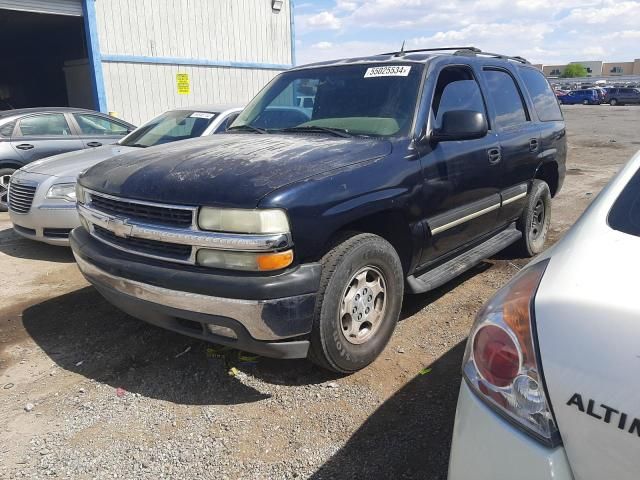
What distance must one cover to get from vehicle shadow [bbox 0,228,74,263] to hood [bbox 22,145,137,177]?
88 cm

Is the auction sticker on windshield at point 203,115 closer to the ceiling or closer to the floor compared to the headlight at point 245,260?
closer to the ceiling

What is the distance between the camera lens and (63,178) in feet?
18.6

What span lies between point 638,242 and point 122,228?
2549 mm

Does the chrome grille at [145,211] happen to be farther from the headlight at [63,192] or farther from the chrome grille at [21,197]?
the chrome grille at [21,197]

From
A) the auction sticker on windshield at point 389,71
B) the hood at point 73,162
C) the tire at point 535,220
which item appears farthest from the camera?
the hood at point 73,162

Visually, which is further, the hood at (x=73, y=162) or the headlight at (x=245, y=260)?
the hood at (x=73, y=162)

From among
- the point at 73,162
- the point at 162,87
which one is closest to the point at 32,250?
the point at 73,162

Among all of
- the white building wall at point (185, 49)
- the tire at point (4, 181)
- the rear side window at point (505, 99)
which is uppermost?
the white building wall at point (185, 49)

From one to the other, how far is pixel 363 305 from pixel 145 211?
1.38m

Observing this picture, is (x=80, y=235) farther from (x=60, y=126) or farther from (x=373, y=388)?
(x=60, y=126)

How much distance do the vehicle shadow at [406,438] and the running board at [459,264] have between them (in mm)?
660

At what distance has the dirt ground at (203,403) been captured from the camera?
252 cm

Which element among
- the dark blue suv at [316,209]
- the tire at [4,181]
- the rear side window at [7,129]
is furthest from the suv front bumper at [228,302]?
the rear side window at [7,129]

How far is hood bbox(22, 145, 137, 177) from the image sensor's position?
5.78 m
